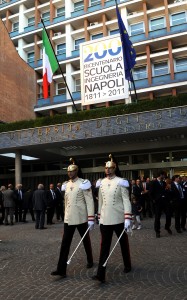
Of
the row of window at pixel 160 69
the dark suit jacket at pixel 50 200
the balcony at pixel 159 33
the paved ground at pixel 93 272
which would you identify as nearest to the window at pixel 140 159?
the dark suit jacket at pixel 50 200

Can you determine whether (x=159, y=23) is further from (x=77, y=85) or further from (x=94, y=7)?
(x=77, y=85)

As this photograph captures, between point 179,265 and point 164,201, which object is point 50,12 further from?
point 179,265

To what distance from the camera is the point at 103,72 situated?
19688 mm

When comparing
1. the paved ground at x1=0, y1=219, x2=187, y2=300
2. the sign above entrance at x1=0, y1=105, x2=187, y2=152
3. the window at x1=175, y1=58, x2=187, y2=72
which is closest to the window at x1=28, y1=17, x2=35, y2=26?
the window at x1=175, y1=58, x2=187, y2=72

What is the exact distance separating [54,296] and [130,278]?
1364 mm

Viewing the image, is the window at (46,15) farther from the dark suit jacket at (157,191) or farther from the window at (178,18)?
the dark suit jacket at (157,191)

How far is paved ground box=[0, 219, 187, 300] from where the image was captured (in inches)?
179

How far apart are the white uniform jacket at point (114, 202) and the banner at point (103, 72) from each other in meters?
13.9

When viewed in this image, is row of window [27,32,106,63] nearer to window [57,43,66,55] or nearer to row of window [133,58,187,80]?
window [57,43,66,55]

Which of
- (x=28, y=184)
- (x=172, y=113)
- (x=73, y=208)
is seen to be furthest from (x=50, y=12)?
(x=73, y=208)

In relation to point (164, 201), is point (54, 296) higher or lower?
lower

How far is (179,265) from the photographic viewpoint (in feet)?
19.3

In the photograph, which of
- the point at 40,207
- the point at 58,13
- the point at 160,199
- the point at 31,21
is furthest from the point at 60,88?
the point at 160,199

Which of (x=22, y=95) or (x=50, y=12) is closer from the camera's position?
(x=22, y=95)
